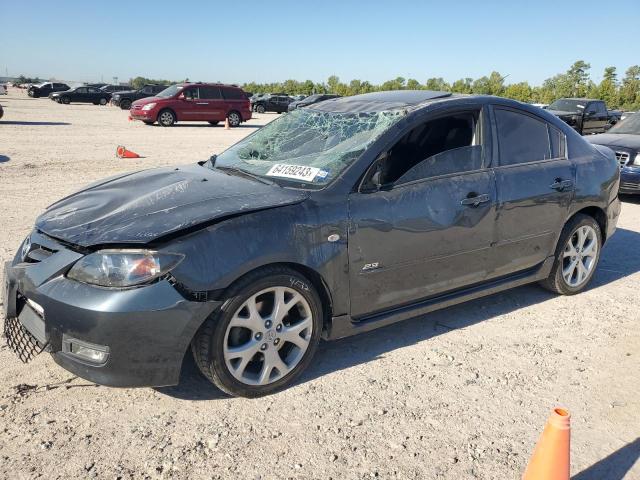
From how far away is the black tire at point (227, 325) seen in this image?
2.99 m

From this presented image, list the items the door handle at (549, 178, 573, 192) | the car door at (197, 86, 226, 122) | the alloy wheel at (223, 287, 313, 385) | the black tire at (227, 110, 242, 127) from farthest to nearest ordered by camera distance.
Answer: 1. the black tire at (227, 110, 242, 127)
2. the car door at (197, 86, 226, 122)
3. the door handle at (549, 178, 573, 192)
4. the alloy wheel at (223, 287, 313, 385)

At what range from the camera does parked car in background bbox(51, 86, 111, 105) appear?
4066 cm

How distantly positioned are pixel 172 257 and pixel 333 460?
128 cm

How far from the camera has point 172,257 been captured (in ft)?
9.42

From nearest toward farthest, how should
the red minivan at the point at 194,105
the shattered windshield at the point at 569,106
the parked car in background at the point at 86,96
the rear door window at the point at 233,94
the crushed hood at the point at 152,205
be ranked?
the crushed hood at the point at 152,205, the shattered windshield at the point at 569,106, the red minivan at the point at 194,105, the rear door window at the point at 233,94, the parked car in background at the point at 86,96

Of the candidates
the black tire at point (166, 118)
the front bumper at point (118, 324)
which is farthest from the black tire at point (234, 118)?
the front bumper at point (118, 324)

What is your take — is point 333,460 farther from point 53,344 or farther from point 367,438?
point 53,344

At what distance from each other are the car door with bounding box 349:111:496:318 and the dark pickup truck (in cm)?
1665

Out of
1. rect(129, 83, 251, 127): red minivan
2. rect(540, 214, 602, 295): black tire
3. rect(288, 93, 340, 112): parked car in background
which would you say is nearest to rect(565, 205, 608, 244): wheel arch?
rect(540, 214, 602, 295): black tire

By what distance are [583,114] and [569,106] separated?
0.62 m

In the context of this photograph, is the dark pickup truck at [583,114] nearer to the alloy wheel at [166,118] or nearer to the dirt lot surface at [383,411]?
the alloy wheel at [166,118]

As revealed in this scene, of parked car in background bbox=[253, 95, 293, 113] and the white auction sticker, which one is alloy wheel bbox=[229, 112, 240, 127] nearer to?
parked car in background bbox=[253, 95, 293, 113]

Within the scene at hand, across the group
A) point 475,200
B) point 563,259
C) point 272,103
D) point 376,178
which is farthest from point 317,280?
point 272,103

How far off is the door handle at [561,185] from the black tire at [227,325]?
2373 millimetres
